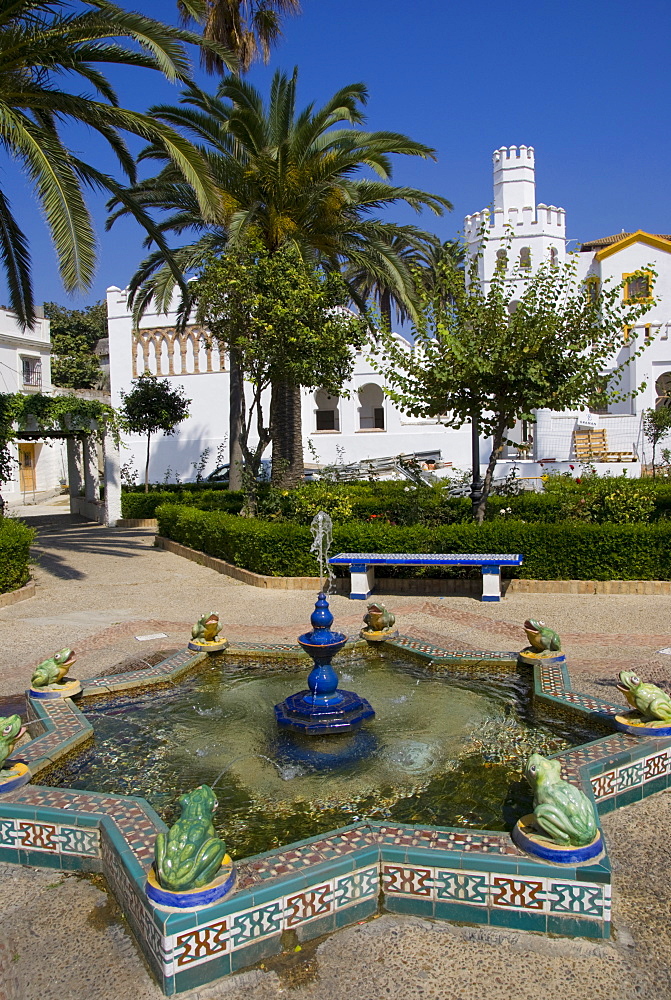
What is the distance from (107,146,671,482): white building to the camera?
27766 mm

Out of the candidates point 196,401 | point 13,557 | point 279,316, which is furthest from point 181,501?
point 196,401

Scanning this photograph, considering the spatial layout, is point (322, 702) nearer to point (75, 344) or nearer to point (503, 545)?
point (503, 545)

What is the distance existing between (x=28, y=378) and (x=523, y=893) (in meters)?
32.2

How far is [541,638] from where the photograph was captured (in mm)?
6609

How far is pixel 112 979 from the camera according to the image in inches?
117

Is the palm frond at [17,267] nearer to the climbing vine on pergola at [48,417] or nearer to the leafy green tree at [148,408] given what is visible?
the climbing vine on pergola at [48,417]

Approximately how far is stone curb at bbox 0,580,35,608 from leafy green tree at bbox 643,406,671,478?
1959 cm

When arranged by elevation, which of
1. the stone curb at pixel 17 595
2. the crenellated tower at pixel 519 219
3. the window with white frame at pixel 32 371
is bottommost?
the stone curb at pixel 17 595

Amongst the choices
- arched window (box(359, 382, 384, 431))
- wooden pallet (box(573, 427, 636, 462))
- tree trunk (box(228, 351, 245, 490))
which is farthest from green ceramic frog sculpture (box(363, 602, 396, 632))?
arched window (box(359, 382, 384, 431))

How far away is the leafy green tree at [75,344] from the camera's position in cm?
4250

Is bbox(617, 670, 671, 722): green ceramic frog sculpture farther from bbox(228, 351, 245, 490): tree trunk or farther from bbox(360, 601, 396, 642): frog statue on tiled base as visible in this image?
bbox(228, 351, 245, 490): tree trunk

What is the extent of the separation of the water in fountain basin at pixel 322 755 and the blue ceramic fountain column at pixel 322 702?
0.07 metres

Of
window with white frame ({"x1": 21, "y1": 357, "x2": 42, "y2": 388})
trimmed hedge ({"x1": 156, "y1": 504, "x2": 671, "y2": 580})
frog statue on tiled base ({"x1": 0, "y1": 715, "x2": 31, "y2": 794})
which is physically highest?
window with white frame ({"x1": 21, "y1": 357, "x2": 42, "y2": 388})

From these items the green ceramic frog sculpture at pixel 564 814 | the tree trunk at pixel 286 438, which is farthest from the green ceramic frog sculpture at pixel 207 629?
the tree trunk at pixel 286 438
